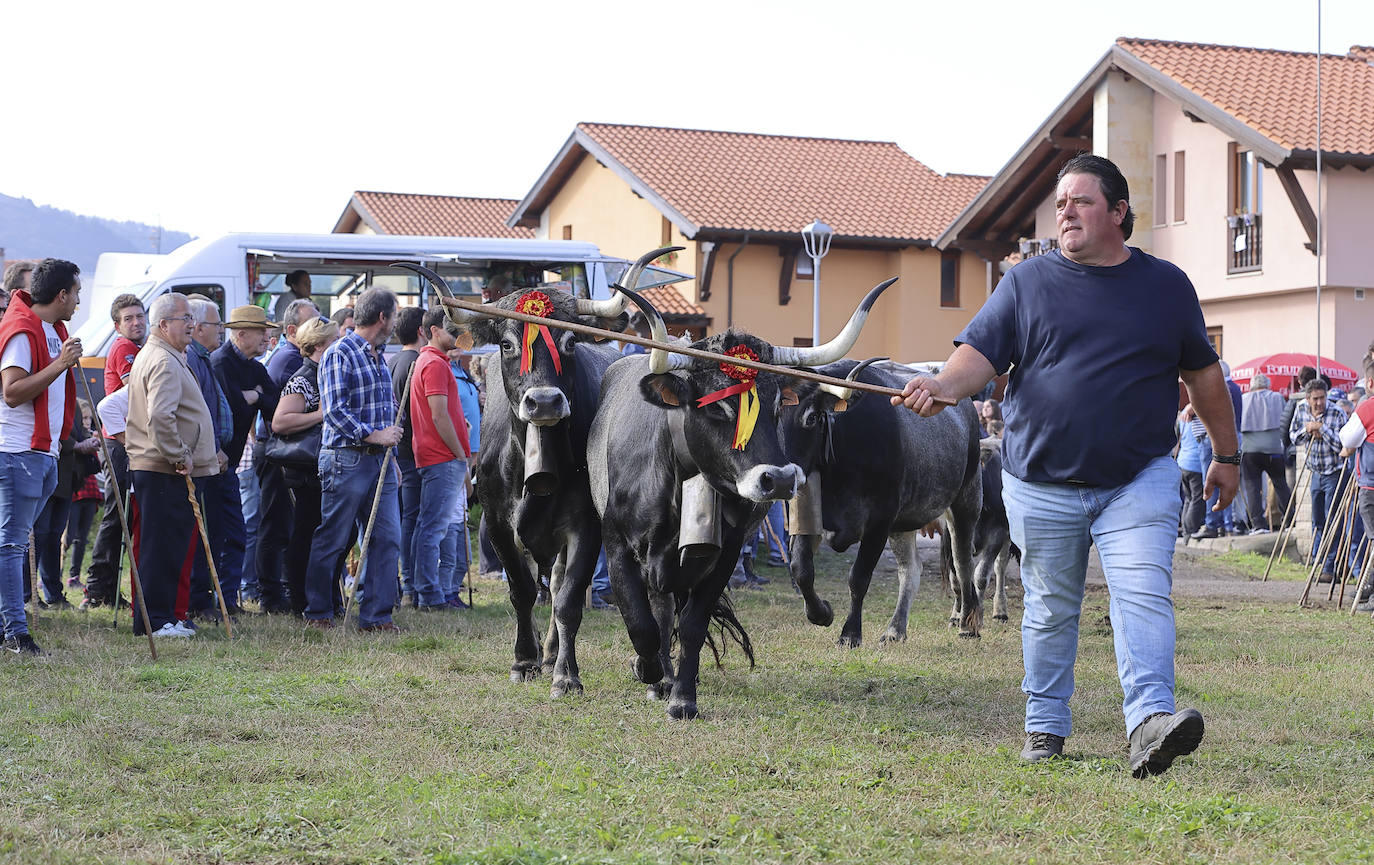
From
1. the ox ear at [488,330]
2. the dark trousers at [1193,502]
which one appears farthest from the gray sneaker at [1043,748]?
the dark trousers at [1193,502]

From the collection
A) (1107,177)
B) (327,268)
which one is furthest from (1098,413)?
(327,268)

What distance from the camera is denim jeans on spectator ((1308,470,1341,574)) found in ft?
48.0

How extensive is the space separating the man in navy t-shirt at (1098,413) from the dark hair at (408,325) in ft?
19.5

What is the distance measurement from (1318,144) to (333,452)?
1891cm

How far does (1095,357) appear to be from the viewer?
5598 millimetres

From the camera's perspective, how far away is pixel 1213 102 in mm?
26891

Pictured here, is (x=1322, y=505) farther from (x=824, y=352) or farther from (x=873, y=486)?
(x=824, y=352)

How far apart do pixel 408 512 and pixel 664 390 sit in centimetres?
520

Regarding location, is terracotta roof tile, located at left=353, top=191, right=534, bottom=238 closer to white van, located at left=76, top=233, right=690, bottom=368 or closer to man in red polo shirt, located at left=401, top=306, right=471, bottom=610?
white van, located at left=76, top=233, right=690, bottom=368

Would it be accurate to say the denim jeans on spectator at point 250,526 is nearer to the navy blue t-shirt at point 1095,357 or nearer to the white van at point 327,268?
the navy blue t-shirt at point 1095,357

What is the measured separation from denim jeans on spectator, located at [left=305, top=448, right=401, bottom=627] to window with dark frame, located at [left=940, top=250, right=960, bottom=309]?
1245 inches

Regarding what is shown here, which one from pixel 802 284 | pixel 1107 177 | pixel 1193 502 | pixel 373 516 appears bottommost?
pixel 1193 502

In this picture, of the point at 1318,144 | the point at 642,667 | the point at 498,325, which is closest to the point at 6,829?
the point at 642,667

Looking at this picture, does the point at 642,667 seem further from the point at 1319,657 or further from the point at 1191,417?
the point at 1191,417
